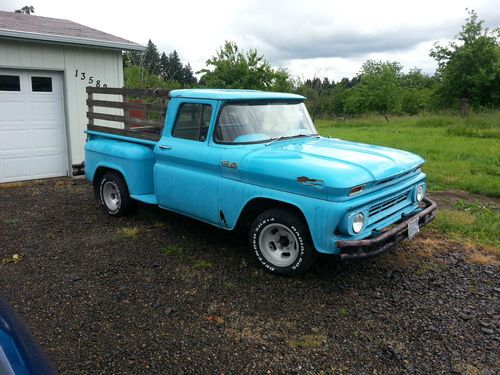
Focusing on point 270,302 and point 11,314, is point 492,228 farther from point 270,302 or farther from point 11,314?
point 11,314

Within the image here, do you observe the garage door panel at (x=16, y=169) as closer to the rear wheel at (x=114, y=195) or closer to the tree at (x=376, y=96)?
the rear wheel at (x=114, y=195)

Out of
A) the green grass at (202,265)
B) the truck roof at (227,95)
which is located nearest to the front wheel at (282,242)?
the green grass at (202,265)

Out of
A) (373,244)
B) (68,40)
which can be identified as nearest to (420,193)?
(373,244)

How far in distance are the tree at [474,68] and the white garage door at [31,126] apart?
2476cm

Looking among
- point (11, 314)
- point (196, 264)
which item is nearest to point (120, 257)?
point (196, 264)

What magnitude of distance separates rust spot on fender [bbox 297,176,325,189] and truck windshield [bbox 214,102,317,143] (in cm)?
101

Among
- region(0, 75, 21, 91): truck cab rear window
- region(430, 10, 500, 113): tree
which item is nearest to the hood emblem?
region(0, 75, 21, 91): truck cab rear window

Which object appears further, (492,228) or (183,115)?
(492,228)

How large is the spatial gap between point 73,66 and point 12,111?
1553mm

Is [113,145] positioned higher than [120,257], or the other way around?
[113,145]

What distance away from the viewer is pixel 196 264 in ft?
15.1

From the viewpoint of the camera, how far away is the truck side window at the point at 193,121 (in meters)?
4.80

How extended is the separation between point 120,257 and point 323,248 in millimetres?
2417

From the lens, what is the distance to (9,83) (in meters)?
8.31
